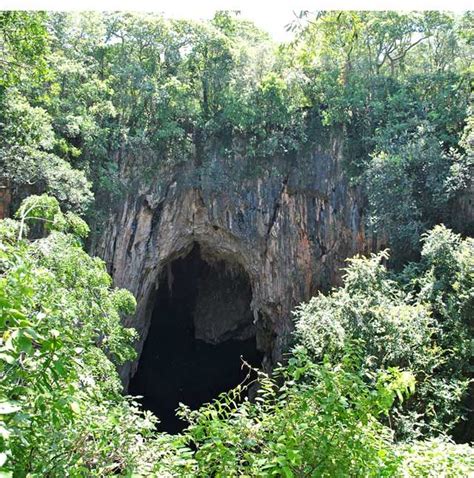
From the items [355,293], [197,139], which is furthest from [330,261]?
[197,139]

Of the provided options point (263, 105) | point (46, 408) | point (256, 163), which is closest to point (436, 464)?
point (46, 408)

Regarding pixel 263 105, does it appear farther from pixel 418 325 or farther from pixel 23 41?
pixel 23 41

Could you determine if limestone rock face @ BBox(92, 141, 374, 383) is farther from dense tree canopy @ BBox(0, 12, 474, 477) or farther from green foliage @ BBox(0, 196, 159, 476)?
green foliage @ BBox(0, 196, 159, 476)

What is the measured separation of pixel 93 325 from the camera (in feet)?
15.7

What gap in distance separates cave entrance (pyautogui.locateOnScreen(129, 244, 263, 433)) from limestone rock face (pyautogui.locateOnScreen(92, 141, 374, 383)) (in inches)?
96.1

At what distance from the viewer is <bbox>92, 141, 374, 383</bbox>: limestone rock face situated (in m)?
10.9

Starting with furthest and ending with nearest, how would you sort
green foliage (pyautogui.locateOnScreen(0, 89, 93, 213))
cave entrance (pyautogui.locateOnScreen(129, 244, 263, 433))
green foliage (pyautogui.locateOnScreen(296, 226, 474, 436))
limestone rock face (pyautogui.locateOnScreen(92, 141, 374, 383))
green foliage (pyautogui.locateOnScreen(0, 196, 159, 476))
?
cave entrance (pyautogui.locateOnScreen(129, 244, 263, 433)) → limestone rock face (pyautogui.locateOnScreen(92, 141, 374, 383)) → green foliage (pyautogui.locateOnScreen(0, 89, 93, 213)) → green foliage (pyautogui.locateOnScreen(296, 226, 474, 436)) → green foliage (pyautogui.locateOnScreen(0, 196, 159, 476))

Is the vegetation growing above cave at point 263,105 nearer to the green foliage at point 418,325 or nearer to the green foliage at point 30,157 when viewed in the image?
the green foliage at point 30,157

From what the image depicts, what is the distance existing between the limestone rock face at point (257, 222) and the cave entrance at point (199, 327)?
2440 millimetres

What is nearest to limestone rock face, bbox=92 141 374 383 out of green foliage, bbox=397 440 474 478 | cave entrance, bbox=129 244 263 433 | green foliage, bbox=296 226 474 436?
cave entrance, bbox=129 244 263 433

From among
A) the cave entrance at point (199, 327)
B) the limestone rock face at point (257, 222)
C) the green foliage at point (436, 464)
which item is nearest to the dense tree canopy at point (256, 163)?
the green foliage at point (436, 464)

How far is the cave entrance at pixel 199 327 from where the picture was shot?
14531 mm

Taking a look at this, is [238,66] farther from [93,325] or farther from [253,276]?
[93,325]

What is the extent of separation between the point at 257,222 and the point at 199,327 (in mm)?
5720
